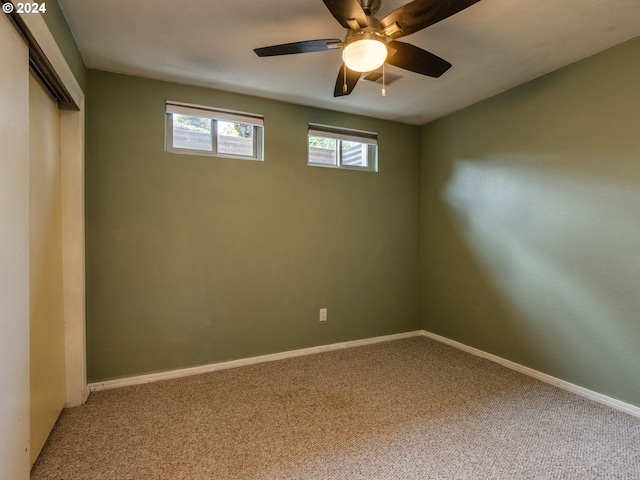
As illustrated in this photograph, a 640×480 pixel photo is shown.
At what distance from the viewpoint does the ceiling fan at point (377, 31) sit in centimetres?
141

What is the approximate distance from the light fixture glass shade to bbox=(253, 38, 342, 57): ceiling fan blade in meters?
0.09

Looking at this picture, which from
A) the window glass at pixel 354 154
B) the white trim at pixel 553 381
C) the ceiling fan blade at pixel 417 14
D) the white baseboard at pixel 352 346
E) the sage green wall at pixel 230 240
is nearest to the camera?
the ceiling fan blade at pixel 417 14

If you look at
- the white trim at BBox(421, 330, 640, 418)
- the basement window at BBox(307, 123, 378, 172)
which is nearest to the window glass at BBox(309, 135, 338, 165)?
the basement window at BBox(307, 123, 378, 172)

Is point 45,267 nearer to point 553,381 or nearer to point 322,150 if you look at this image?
point 322,150

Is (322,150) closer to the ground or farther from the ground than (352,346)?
farther from the ground

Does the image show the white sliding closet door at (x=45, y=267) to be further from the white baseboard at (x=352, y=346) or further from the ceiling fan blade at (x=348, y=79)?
the ceiling fan blade at (x=348, y=79)

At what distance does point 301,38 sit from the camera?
2084 mm

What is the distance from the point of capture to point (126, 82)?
256cm

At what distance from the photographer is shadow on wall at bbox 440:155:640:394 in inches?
86.4

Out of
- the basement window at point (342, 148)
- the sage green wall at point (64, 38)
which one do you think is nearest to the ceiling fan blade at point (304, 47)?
the sage green wall at point (64, 38)

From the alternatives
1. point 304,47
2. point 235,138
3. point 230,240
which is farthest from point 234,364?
point 304,47

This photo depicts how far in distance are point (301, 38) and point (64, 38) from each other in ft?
4.53

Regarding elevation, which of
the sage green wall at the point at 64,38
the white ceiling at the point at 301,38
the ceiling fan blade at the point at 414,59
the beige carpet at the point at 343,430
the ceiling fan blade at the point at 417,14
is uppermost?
the white ceiling at the point at 301,38

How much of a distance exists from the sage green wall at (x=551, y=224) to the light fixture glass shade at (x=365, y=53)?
1800 mm
